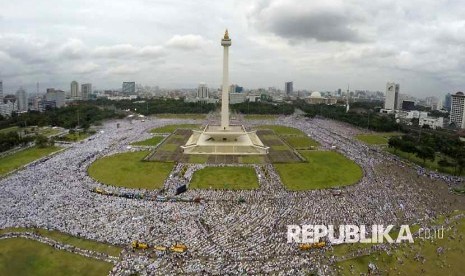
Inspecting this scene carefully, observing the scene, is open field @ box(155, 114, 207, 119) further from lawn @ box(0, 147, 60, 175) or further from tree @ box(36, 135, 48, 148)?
lawn @ box(0, 147, 60, 175)

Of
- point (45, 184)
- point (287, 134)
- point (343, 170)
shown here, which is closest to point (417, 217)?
point (343, 170)

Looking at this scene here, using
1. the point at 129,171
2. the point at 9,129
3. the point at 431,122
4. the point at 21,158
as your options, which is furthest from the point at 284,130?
the point at 9,129

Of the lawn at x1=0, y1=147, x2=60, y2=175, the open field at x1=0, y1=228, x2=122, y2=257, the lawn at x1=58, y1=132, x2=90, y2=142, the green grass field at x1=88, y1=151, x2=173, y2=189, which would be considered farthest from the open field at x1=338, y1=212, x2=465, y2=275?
the lawn at x1=58, y1=132, x2=90, y2=142

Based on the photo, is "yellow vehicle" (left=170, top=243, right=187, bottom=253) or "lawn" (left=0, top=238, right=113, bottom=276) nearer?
"lawn" (left=0, top=238, right=113, bottom=276)

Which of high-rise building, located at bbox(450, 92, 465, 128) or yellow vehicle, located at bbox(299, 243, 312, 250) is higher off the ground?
high-rise building, located at bbox(450, 92, 465, 128)

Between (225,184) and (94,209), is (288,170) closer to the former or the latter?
(225,184)

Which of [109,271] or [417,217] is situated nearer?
[109,271]

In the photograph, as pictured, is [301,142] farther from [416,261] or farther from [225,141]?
[416,261]
